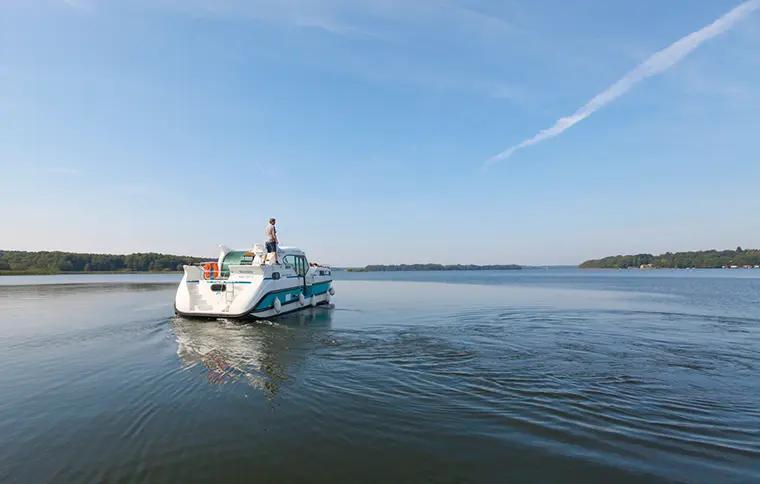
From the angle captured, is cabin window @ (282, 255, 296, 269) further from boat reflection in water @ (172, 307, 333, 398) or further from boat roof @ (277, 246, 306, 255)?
boat reflection in water @ (172, 307, 333, 398)

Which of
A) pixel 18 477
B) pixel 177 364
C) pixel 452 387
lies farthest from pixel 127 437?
pixel 452 387

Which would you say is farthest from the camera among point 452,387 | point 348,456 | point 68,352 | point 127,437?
point 68,352

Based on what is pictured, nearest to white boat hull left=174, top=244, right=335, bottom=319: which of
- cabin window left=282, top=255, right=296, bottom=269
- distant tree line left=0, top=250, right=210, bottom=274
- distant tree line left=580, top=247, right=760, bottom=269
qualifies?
cabin window left=282, top=255, right=296, bottom=269

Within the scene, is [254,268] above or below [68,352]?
above

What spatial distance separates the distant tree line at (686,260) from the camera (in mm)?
137750

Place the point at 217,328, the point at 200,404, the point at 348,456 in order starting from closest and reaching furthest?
the point at 348,456 < the point at 200,404 < the point at 217,328

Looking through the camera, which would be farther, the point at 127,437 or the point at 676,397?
the point at 676,397

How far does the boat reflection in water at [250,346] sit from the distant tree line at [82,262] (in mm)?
79049

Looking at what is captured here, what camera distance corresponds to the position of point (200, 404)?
6102 mm

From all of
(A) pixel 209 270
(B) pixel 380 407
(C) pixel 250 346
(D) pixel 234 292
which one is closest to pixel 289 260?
(A) pixel 209 270

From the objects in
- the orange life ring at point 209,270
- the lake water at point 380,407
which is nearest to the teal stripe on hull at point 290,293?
the orange life ring at point 209,270

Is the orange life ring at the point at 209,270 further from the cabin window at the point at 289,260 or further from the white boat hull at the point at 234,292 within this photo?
the cabin window at the point at 289,260

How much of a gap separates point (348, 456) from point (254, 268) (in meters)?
11.6

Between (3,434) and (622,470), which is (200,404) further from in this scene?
(622,470)
